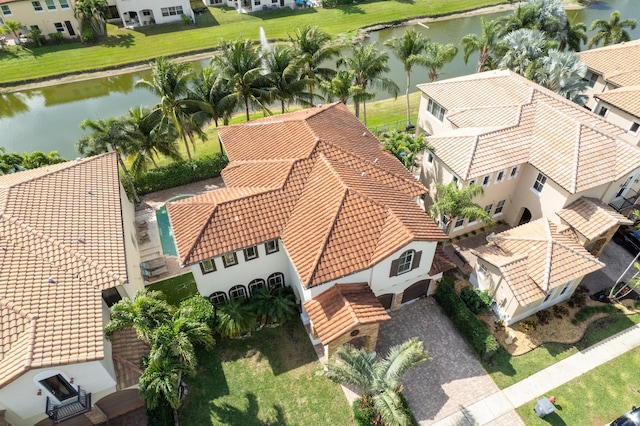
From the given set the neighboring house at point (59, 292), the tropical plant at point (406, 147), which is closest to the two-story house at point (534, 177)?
the tropical plant at point (406, 147)

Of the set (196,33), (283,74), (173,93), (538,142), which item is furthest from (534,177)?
(196,33)

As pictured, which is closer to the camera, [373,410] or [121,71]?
[373,410]

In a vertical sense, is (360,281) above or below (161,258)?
above

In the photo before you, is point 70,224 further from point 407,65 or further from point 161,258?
point 407,65

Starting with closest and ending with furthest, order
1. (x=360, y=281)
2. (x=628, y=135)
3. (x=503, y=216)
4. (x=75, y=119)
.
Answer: (x=360, y=281) < (x=503, y=216) < (x=628, y=135) < (x=75, y=119)

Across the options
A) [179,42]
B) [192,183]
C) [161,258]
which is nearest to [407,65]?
[192,183]

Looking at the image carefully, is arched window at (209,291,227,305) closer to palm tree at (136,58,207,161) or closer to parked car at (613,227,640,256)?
palm tree at (136,58,207,161)
